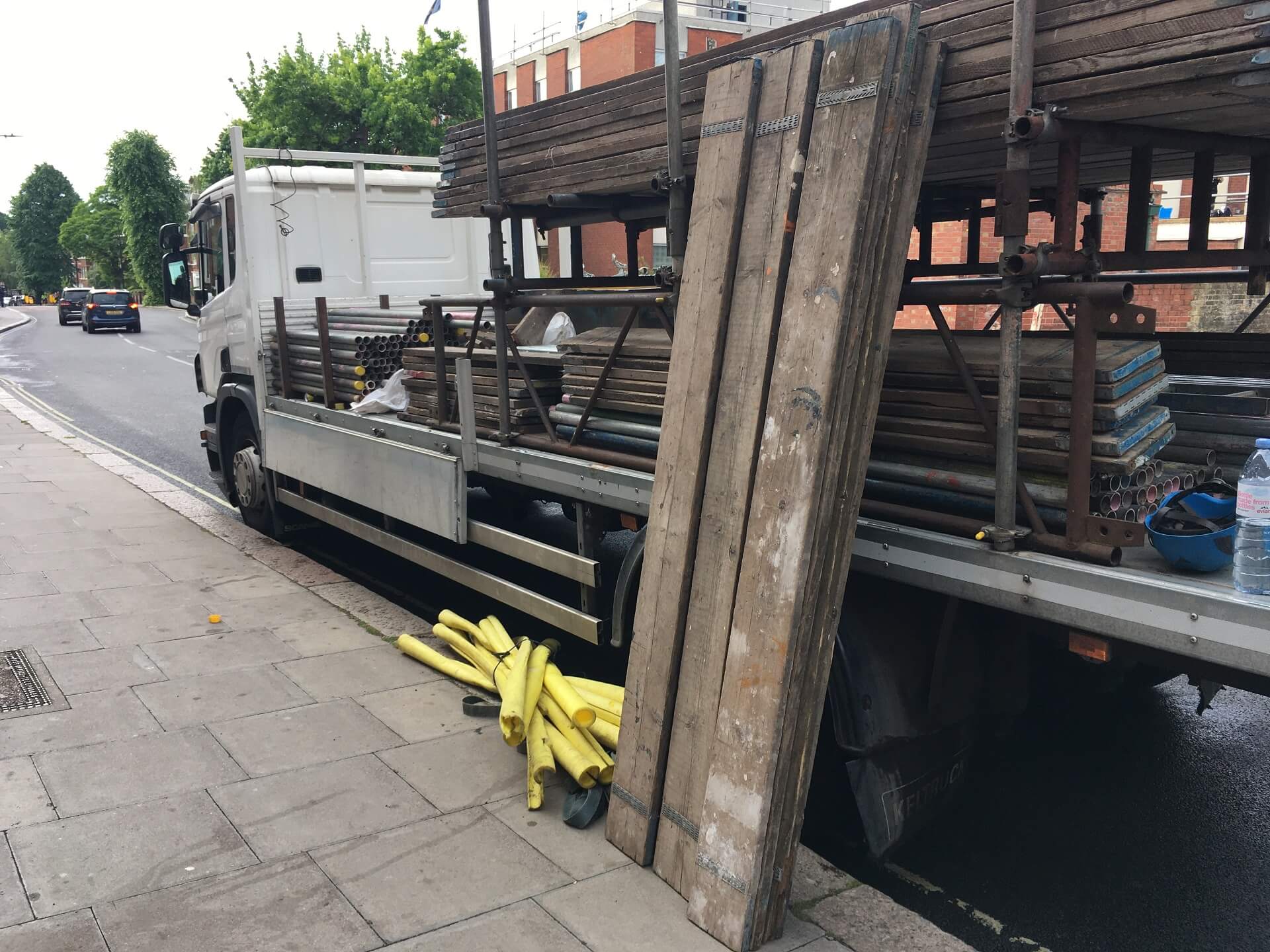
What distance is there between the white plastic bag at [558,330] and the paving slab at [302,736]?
7.50ft

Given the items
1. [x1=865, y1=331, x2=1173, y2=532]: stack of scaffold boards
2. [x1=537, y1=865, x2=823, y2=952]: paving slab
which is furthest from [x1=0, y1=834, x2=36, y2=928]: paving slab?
[x1=865, y1=331, x2=1173, y2=532]: stack of scaffold boards

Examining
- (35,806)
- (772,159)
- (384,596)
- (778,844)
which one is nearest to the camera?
(778,844)

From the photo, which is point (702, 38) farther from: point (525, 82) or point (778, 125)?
point (778, 125)

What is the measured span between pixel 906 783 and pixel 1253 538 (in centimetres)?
150

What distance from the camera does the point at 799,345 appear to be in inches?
133

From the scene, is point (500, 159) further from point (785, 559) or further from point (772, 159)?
point (785, 559)

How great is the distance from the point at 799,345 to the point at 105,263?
12042cm

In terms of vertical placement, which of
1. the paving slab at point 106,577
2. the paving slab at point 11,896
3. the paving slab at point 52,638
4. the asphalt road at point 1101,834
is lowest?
the asphalt road at point 1101,834

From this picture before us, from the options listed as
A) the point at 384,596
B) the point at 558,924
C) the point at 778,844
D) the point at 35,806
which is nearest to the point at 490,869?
the point at 558,924

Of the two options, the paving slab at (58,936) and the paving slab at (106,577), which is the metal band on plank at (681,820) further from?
the paving slab at (106,577)

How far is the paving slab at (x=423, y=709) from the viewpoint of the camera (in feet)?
16.4

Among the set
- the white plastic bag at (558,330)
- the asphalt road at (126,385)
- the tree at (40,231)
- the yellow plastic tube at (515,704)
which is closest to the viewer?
the yellow plastic tube at (515,704)

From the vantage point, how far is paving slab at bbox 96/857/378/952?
3.30m

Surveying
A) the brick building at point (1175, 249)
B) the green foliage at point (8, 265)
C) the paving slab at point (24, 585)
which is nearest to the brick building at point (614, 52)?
the brick building at point (1175, 249)
